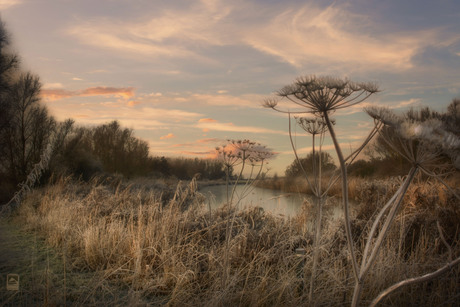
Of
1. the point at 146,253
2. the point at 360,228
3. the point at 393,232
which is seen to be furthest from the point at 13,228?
the point at 393,232

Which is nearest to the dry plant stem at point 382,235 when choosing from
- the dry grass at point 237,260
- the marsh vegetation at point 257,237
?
the marsh vegetation at point 257,237

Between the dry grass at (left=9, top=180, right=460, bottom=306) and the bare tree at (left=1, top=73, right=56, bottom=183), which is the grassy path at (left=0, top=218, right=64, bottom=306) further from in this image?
→ the bare tree at (left=1, top=73, right=56, bottom=183)

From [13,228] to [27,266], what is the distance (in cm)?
295

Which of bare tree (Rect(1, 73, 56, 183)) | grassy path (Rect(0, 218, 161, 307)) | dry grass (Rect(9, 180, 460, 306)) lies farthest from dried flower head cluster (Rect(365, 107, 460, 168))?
bare tree (Rect(1, 73, 56, 183))

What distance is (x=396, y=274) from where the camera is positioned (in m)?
4.75

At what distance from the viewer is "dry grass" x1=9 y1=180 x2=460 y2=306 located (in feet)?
12.9

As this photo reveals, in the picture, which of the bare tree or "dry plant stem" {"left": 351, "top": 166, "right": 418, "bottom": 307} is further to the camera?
the bare tree

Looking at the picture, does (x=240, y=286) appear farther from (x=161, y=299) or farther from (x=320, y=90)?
(x=320, y=90)

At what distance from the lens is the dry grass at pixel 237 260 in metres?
3.92

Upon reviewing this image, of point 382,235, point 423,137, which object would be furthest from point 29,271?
point 423,137

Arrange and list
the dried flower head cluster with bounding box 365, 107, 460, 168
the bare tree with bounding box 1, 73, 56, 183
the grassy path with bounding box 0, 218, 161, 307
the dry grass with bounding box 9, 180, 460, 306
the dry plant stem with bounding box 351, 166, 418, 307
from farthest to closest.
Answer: the bare tree with bounding box 1, 73, 56, 183 → the dry grass with bounding box 9, 180, 460, 306 → the grassy path with bounding box 0, 218, 161, 307 → the dry plant stem with bounding box 351, 166, 418, 307 → the dried flower head cluster with bounding box 365, 107, 460, 168

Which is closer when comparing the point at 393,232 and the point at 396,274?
the point at 396,274

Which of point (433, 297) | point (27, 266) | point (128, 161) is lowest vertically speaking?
point (433, 297)

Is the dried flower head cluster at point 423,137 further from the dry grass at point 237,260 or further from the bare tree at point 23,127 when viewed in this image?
the bare tree at point 23,127
